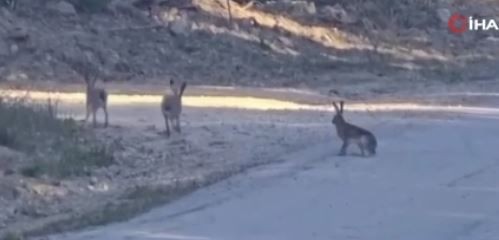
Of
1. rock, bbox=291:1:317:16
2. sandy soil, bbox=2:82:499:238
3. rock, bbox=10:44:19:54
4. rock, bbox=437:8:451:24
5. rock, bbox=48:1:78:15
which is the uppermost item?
rock, bbox=48:1:78:15

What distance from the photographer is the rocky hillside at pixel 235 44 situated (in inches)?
1393

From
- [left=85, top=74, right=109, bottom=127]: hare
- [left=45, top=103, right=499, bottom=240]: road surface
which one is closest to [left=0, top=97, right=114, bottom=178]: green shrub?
[left=85, top=74, right=109, bottom=127]: hare

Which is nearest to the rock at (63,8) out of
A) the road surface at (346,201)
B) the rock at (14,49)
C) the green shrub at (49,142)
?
the rock at (14,49)

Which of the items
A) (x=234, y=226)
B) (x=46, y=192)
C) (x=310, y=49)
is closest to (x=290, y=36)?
(x=310, y=49)

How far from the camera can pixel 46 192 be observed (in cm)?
1681

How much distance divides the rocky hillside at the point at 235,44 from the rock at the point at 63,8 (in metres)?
0.02

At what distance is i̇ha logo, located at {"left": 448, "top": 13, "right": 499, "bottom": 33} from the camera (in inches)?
1907

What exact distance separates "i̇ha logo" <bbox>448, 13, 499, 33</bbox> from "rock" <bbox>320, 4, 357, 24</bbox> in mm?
3527

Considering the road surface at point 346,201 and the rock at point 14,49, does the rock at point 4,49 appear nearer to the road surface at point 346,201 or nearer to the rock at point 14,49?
the rock at point 14,49

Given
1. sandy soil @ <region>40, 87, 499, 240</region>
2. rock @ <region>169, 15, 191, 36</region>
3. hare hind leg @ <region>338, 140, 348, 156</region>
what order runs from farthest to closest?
rock @ <region>169, 15, 191, 36</region> < hare hind leg @ <region>338, 140, 348, 156</region> < sandy soil @ <region>40, 87, 499, 240</region>

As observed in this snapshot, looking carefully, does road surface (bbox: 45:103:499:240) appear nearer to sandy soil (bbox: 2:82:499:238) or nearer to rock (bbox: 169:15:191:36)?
sandy soil (bbox: 2:82:499:238)

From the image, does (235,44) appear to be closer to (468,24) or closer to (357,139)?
(468,24)

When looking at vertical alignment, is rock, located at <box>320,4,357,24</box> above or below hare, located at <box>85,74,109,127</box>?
above

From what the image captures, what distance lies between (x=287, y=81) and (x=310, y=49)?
5.53 m
